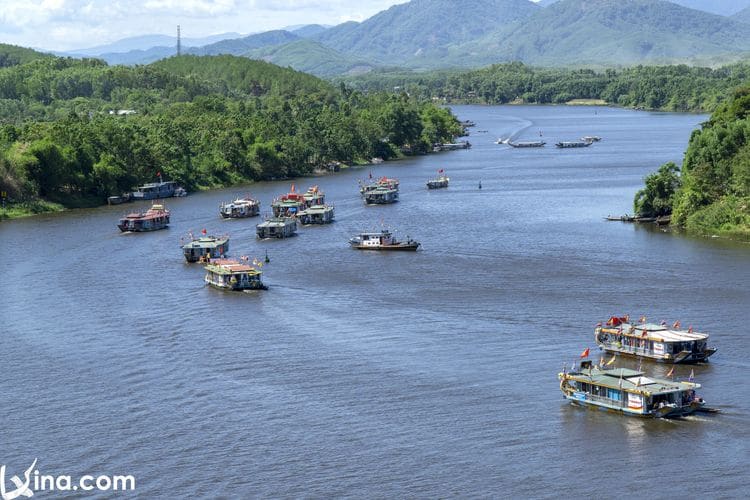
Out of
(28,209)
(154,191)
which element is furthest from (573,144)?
(28,209)

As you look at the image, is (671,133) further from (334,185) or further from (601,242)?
(601,242)

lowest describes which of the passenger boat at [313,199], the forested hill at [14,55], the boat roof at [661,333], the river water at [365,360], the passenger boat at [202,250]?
the river water at [365,360]

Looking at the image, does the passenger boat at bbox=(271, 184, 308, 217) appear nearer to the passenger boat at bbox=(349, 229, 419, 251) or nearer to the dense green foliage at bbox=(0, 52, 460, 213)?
the passenger boat at bbox=(349, 229, 419, 251)

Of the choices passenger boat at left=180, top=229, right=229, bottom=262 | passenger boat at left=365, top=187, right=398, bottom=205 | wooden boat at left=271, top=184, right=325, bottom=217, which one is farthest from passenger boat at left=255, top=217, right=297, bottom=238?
passenger boat at left=365, top=187, right=398, bottom=205

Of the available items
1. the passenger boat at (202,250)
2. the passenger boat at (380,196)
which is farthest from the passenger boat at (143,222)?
the passenger boat at (380,196)

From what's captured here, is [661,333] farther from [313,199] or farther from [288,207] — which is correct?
[313,199]

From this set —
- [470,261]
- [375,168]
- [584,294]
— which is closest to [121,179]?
[375,168]

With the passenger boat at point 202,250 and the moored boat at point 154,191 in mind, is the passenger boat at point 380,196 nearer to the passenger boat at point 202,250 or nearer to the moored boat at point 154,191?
the moored boat at point 154,191
